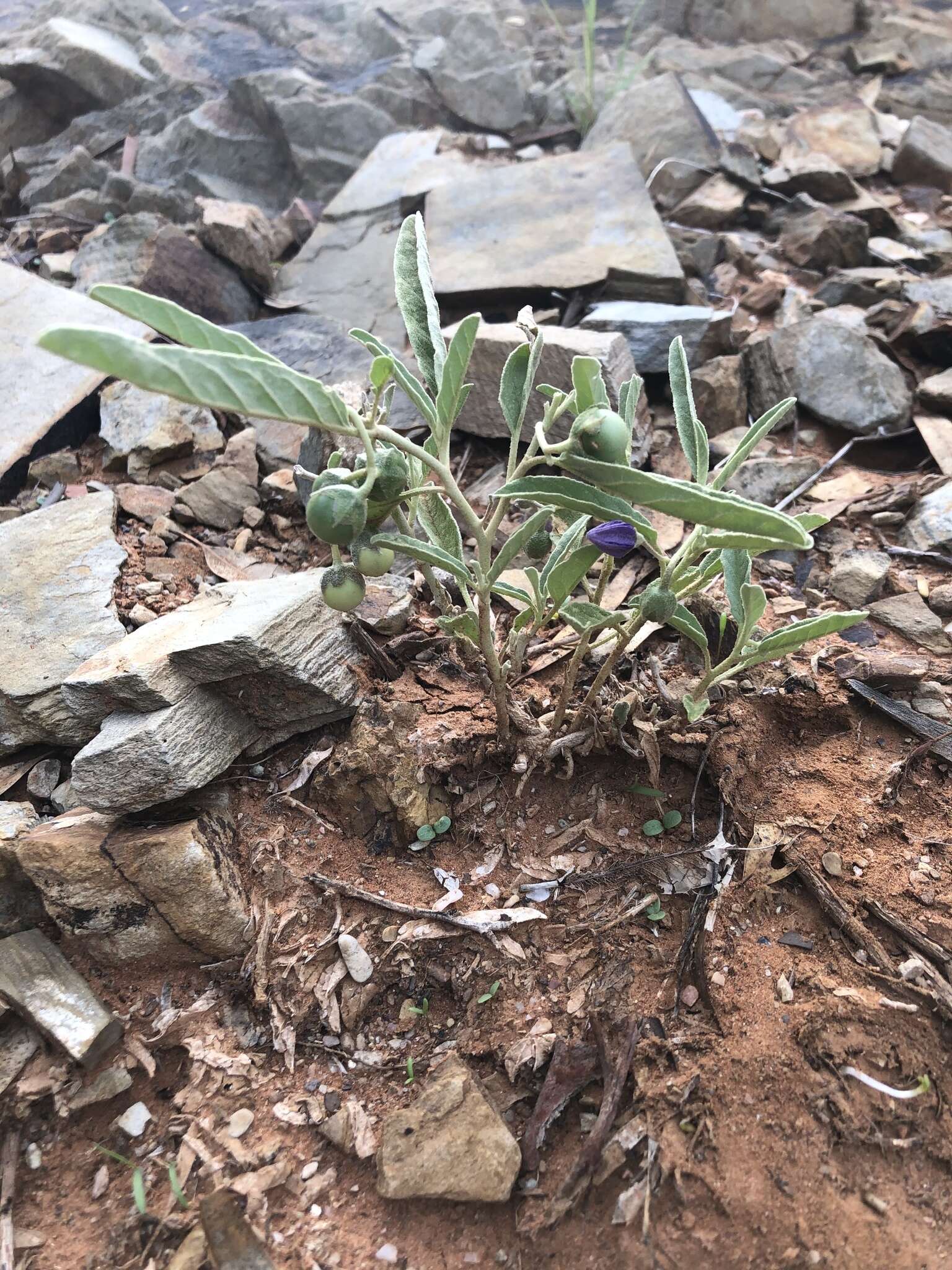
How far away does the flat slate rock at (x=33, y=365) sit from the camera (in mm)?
3006

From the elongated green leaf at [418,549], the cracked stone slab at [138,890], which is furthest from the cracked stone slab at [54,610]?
the elongated green leaf at [418,549]

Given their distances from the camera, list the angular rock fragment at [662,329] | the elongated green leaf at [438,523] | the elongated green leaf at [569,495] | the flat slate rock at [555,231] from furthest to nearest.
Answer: the flat slate rock at [555,231] → the angular rock fragment at [662,329] → the elongated green leaf at [438,523] → the elongated green leaf at [569,495]

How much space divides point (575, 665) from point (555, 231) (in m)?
2.94

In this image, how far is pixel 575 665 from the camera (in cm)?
177

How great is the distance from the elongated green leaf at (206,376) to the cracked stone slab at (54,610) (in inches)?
Answer: 37.1

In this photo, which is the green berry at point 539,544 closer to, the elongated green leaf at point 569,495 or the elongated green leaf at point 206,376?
the elongated green leaf at point 569,495

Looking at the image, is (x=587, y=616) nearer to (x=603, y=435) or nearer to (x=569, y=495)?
(x=569, y=495)

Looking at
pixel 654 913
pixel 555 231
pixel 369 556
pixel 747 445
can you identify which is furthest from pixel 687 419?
pixel 555 231

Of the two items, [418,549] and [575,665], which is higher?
[418,549]

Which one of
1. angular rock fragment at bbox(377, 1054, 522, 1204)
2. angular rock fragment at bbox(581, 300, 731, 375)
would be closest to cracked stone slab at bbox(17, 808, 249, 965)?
angular rock fragment at bbox(377, 1054, 522, 1204)

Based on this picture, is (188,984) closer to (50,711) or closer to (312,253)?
(50,711)

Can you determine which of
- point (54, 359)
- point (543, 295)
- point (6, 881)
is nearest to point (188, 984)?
point (6, 881)

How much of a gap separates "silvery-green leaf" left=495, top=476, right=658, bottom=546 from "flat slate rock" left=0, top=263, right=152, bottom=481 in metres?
2.01

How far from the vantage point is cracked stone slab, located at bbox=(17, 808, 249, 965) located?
1.62m
